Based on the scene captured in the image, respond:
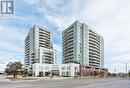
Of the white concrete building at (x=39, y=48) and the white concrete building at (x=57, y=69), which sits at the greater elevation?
Answer: the white concrete building at (x=39, y=48)

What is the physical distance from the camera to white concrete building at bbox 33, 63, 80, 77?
127469 millimetres

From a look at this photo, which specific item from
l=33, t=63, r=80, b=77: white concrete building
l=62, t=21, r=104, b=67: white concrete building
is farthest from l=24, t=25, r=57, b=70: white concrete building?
l=33, t=63, r=80, b=77: white concrete building

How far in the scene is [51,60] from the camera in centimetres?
19525

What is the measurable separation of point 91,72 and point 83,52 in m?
18.9

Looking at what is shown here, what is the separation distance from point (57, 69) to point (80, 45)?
29.1m

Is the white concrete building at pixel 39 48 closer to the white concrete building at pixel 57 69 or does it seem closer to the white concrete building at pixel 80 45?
the white concrete building at pixel 80 45

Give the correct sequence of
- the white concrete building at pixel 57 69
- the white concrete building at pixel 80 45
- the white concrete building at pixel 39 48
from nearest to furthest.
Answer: the white concrete building at pixel 57 69 → the white concrete building at pixel 80 45 → the white concrete building at pixel 39 48

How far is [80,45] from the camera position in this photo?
158000mm

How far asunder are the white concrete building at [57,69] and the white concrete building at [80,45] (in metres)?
15.5

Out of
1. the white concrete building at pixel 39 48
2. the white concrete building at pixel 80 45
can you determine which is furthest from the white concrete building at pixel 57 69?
the white concrete building at pixel 39 48

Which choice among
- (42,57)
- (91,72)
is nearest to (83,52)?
(91,72)

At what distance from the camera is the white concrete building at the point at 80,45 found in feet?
510

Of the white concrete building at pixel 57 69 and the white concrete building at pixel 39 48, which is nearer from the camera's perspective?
the white concrete building at pixel 57 69

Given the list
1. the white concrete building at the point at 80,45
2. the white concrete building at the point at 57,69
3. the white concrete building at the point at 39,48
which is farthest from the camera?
the white concrete building at the point at 39,48
